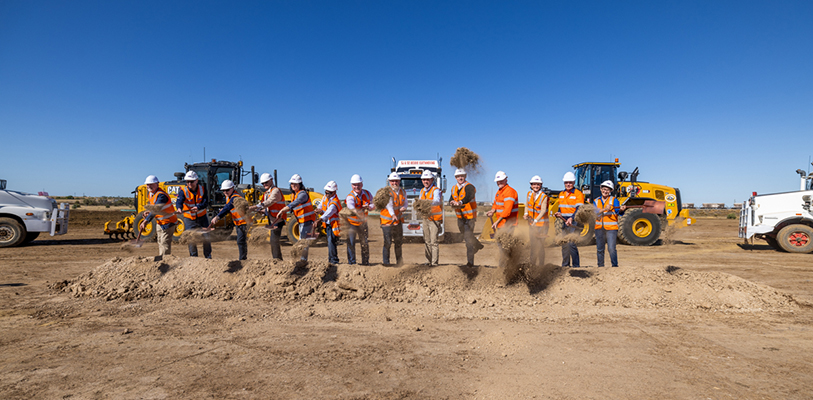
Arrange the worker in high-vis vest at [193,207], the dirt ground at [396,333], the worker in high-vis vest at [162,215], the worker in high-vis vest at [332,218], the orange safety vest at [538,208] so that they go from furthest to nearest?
the worker in high-vis vest at [193,207]
the worker in high-vis vest at [162,215]
the worker in high-vis vest at [332,218]
the orange safety vest at [538,208]
the dirt ground at [396,333]

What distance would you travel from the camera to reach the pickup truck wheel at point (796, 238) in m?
11.9

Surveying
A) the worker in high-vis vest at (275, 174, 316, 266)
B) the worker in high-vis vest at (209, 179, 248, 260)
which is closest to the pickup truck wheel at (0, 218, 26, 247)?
the worker in high-vis vest at (209, 179, 248, 260)

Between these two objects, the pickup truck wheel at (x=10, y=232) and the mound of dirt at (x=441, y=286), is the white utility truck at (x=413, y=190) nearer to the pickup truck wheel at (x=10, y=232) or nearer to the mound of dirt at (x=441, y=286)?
the mound of dirt at (x=441, y=286)

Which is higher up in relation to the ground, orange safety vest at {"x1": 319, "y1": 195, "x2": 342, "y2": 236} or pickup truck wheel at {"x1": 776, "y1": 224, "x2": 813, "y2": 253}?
orange safety vest at {"x1": 319, "y1": 195, "x2": 342, "y2": 236}

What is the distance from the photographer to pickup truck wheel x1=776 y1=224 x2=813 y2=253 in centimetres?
1195

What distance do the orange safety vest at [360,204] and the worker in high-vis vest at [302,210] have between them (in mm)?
703

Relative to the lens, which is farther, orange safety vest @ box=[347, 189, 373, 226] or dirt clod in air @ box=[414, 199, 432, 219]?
orange safety vest @ box=[347, 189, 373, 226]

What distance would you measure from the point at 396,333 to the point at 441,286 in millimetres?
1727

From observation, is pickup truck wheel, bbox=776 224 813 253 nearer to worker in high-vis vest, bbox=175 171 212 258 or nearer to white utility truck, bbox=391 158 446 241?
white utility truck, bbox=391 158 446 241

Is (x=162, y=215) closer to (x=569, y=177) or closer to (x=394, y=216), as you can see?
(x=394, y=216)

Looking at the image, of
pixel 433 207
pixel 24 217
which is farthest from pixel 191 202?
pixel 24 217

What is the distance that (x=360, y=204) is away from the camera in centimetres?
721

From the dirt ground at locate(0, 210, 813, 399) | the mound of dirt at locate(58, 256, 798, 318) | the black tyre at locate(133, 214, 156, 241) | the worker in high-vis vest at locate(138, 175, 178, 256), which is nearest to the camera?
the dirt ground at locate(0, 210, 813, 399)

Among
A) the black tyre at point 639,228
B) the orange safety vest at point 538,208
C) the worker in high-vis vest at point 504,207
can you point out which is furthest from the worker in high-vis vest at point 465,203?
the black tyre at point 639,228
